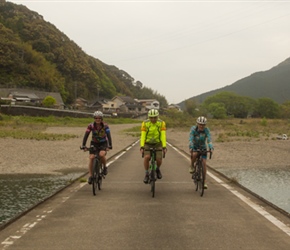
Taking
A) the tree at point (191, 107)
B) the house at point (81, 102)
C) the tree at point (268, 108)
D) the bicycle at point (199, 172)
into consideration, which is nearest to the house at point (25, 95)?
the house at point (81, 102)

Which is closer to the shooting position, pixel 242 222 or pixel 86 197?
pixel 242 222

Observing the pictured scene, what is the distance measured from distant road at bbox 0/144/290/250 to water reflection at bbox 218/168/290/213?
1.94ft

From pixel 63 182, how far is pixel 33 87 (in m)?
96.6

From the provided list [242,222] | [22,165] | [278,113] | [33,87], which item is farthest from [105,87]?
[242,222]

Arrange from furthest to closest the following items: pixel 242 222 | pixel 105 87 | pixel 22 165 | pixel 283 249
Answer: pixel 105 87, pixel 22 165, pixel 242 222, pixel 283 249

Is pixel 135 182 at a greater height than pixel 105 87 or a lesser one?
lesser

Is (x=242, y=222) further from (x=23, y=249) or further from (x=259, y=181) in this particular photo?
(x=259, y=181)

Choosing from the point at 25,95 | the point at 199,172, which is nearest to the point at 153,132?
the point at 199,172

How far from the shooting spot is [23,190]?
967 cm

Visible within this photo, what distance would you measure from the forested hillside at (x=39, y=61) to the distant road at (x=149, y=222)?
92.2 metres

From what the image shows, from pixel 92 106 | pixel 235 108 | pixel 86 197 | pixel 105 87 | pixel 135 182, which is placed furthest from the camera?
pixel 105 87

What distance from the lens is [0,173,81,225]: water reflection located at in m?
7.53

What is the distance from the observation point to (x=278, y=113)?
123562 millimetres

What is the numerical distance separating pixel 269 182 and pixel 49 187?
6414 mm
